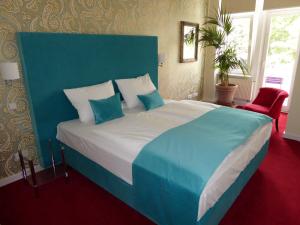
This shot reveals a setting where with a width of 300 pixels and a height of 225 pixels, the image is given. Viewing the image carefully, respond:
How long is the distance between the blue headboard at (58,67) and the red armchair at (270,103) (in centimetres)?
248

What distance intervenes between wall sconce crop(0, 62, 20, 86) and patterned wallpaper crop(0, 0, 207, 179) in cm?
17

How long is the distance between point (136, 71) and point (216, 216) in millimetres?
2570

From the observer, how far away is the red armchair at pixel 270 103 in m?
3.63

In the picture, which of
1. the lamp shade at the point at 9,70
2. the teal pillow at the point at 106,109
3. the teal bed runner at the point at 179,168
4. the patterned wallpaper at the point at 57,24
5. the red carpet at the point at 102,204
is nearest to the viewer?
the teal bed runner at the point at 179,168

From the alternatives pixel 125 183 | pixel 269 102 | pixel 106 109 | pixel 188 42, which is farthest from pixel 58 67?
pixel 269 102

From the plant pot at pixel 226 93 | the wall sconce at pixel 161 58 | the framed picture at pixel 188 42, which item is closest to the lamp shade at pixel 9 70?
the wall sconce at pixel 161 58

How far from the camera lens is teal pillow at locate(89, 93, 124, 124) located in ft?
8.68

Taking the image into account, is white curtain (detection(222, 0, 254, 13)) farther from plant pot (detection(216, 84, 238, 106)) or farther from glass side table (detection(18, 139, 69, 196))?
glass side table (detection(18, 139, 69, 196))

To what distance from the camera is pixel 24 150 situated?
2.65m

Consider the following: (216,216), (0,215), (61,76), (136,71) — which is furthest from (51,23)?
(216,216)

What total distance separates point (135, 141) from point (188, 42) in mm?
3454

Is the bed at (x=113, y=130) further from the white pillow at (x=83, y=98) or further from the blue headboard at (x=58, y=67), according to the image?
the white pillow at (x=83, y=98)

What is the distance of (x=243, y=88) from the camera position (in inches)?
212

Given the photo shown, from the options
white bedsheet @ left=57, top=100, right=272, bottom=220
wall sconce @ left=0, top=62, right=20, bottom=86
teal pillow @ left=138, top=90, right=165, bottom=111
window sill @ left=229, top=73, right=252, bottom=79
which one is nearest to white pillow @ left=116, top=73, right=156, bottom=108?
teal pillow @ left=138, top=90, right=165, bottom=111
